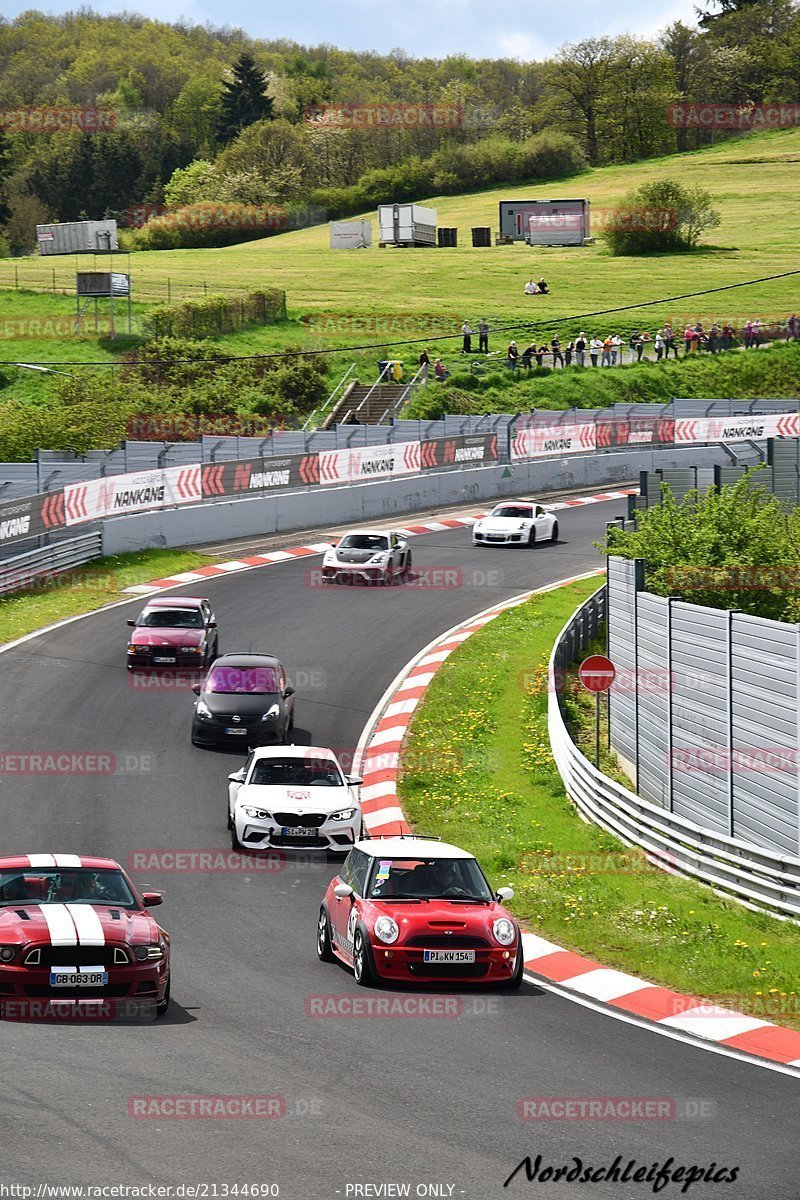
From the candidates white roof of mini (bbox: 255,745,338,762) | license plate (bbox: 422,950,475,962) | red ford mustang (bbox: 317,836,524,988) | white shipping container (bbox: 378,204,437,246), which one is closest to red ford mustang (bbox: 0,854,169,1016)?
red ford mustang (bbox: 317,836,524,988)

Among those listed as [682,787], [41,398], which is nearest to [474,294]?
[41,398]

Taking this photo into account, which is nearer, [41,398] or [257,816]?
[257,816]

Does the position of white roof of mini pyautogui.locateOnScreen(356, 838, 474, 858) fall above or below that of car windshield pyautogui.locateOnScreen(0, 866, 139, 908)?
below

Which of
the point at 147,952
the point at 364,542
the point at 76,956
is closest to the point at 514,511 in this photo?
the point at 364,542

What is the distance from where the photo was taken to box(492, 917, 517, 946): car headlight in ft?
45.6

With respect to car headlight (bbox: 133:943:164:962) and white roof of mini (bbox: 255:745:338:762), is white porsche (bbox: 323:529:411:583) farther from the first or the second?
car headlight (bbox: 133:943:164:962)

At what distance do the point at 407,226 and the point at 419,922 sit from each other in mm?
108452

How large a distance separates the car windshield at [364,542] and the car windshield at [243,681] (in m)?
13.0

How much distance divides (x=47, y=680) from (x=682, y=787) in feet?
42.0

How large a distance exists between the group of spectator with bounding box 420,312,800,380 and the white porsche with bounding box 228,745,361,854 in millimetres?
47793

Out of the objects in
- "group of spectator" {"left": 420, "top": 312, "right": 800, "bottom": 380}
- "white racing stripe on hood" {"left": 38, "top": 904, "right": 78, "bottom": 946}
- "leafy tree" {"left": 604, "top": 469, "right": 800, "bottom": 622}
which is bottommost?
"white racing stripe on hood" {"left": 38, "top": 904, "right": 78, "bottom": 946}

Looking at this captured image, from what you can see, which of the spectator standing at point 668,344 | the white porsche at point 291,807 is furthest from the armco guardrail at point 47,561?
the spectator standing at point 668,344

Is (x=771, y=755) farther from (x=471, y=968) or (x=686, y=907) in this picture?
(x=471, y=968)

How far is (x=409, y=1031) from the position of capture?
12.7m
